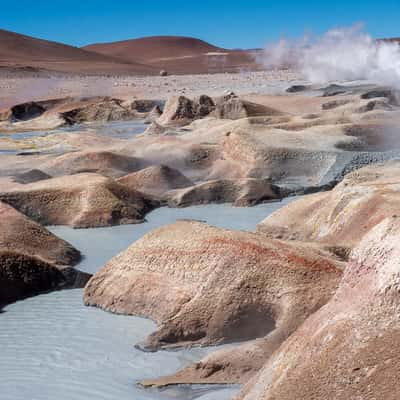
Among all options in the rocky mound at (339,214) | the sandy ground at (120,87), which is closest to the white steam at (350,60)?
the sandy ground at (120,87)

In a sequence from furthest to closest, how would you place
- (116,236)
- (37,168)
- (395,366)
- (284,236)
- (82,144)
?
(82,144)
(37,168)
(116,236)
(284,236)
(395,366)

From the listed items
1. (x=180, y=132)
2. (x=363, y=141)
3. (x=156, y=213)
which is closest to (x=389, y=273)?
(x=156, y=213)

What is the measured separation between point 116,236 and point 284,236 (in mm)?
2259

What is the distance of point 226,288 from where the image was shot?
6.36 meters

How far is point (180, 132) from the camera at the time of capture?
62.7 feet

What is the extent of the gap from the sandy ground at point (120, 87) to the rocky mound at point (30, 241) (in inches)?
1043

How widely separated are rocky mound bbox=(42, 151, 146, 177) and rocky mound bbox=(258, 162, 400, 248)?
209 inches

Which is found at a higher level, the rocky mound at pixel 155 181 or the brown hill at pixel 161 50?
the brown hill at pixel 161 50

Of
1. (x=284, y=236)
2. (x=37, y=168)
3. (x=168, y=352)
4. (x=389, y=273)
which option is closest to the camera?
(x=389, y=273)

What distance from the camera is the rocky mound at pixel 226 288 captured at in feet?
20.1

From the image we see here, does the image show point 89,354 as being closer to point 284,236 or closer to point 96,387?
point 96,387

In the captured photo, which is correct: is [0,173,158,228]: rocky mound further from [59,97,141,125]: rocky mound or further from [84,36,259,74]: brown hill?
[84,36,259,74]: brown hill

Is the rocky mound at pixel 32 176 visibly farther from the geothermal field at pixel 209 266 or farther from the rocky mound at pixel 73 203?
the rocky mound at pixel 73 203

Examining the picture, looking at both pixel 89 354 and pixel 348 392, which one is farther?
pixel 89 354
